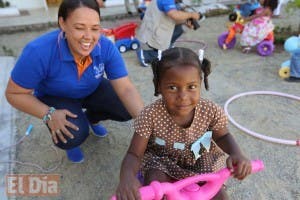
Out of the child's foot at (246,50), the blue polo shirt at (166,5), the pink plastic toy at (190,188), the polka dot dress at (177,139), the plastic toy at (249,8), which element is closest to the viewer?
the pink plastic toy at (190,188)

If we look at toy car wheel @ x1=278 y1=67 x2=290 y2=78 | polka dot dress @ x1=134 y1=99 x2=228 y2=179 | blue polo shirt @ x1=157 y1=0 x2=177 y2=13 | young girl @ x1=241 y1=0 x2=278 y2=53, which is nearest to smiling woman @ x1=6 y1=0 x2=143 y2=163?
polka dot dress @ x1=134 y1=99 x2=228 y2=179

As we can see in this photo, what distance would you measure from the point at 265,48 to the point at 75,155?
8.69 ft

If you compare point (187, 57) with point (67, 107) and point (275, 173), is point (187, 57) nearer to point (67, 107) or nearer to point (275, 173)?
point (67, 107)

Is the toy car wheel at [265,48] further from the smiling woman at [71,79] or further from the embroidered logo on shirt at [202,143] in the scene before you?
the embroidered logo on shirt at [202,143]

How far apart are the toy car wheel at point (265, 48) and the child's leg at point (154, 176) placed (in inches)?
108

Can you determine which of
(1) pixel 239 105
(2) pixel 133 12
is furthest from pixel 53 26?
(1) pixel 239 105

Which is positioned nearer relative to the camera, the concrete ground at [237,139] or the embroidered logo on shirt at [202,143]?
the embroidered logo on shirt at [202,143]

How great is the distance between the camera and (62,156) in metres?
2.25

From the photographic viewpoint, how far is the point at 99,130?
2414 millimetres

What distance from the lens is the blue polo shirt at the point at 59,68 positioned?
69.4 inches

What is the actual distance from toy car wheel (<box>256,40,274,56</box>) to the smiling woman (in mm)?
2309

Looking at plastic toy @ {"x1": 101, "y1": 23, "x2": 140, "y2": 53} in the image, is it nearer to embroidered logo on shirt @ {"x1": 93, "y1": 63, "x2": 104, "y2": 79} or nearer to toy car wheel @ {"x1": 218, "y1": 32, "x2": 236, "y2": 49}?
toy car wheel @ {"x1": 218, "y1": 32, "x2": 236, "y2": 49}

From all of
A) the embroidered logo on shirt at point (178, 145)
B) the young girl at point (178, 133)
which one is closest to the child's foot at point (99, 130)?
the young girl at point (178, 133)

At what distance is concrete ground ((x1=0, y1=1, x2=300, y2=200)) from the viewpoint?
1977mm
